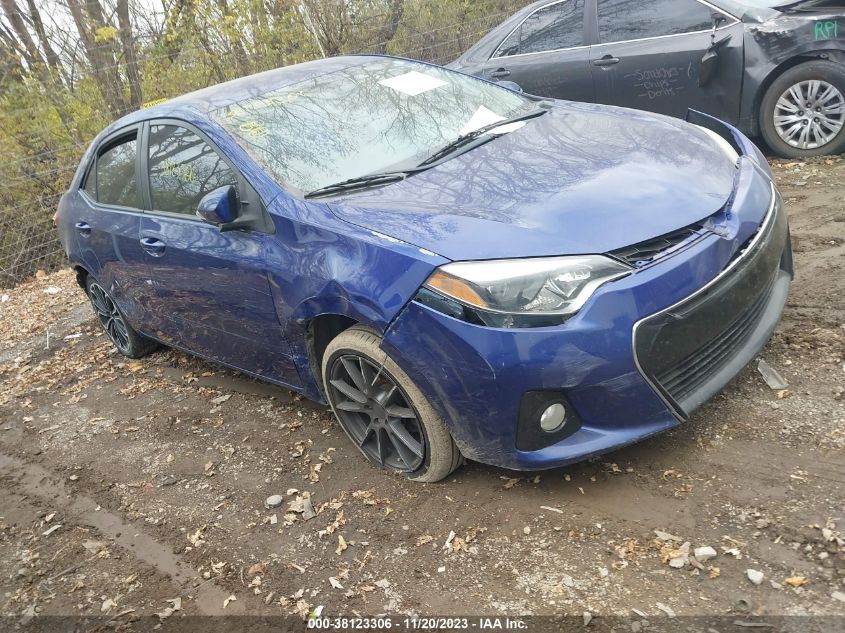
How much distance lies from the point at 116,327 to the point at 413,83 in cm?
289

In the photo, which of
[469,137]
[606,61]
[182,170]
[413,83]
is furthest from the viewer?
[606,61]

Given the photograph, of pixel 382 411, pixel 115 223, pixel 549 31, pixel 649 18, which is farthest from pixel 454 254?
pixel 549 31

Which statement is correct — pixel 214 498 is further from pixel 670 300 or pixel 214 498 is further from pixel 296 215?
pixel 670 300

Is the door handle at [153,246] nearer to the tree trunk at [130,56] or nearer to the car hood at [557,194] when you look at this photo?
the car hood at [557,194]

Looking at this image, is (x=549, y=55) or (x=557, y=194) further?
(x=549, y=55)

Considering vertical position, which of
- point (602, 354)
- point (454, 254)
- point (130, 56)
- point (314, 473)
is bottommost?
point (314, 473)

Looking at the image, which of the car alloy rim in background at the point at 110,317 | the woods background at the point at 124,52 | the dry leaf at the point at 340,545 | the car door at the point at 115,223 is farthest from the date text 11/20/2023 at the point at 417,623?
the woods background at the point at 124,52

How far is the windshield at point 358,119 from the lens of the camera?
3.58 m

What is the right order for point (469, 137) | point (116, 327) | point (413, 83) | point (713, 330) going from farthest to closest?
point (116, 327) → point (413, 83) → point (469, 137) → point (713, 330)

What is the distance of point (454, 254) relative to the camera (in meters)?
2.79

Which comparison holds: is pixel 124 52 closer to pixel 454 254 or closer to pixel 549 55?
pixel 549 55

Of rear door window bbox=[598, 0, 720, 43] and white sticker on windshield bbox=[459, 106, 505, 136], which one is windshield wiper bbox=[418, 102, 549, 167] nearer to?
white sticker on windshield bbox=[459, 106, 505, 136]

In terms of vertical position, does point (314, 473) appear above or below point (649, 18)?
below

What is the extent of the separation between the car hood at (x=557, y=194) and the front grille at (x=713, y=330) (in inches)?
10.8
